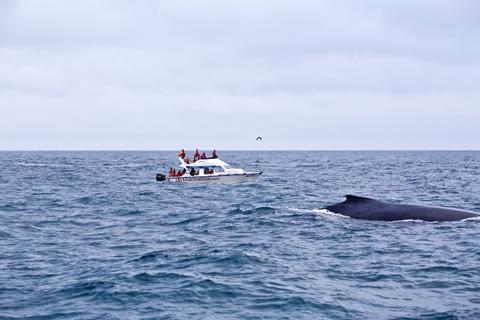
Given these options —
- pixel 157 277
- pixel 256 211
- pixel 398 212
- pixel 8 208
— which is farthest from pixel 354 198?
pixel 8 208

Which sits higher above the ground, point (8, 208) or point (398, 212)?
point (398, 212)

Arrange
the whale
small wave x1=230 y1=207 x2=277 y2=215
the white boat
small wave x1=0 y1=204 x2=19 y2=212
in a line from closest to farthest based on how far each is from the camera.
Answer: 1. the whale
2. small wave x1=230 y1=207 x2=277 y2=215
3. small wave x1=0 y1=204 x2=19 y2=212
4. the white boat

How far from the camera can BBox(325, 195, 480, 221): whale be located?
72.6 feet

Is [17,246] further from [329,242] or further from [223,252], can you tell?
[329,242]

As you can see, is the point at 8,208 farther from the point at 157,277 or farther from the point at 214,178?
the point at 214,178

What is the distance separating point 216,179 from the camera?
165 ft

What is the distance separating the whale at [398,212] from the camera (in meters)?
22.1

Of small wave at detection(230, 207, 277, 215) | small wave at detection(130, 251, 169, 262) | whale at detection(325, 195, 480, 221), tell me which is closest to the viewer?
small wave at detection(130, 251, 169, 262)

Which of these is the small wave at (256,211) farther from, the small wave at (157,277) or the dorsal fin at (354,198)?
the small wave at (157,277)

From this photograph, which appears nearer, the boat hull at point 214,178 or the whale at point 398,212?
the whale at point 398,212

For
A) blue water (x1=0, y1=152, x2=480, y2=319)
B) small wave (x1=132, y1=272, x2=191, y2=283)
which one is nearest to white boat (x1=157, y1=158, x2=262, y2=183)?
blue water (x1=0, y1=152, x2=480, y2=319)

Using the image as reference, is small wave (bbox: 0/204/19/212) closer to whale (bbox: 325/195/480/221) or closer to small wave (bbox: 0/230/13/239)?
small wave (bbox: 0/230/13/239)

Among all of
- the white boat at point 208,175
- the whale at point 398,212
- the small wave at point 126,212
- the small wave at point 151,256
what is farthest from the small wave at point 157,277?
the white boat at point 208,175

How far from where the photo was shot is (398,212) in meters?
22.6
